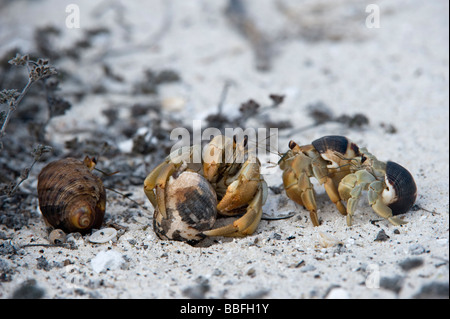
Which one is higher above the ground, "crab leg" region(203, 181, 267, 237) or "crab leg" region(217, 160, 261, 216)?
"crab leg" region(217, 160, 261, 216)

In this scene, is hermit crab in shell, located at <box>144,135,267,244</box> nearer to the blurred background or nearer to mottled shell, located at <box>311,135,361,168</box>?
mottled shell, located at <box>311,135,361,168</box>

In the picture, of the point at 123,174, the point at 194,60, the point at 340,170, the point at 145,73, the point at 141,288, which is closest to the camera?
the point at 141,288

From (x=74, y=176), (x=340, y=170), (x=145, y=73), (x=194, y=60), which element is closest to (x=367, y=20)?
(x=194, y=60)

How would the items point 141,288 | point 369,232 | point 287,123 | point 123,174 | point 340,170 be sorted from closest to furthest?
point 141,288, point 369,232, point 340,170, point 123,174, point 287,123

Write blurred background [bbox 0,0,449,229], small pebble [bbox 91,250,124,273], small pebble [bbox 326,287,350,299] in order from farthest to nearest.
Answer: blurred background [bbox 0,0,449,229] < small pebble [bbox 91,250,124,273] < small pebble [bbox 326,287,350,299]

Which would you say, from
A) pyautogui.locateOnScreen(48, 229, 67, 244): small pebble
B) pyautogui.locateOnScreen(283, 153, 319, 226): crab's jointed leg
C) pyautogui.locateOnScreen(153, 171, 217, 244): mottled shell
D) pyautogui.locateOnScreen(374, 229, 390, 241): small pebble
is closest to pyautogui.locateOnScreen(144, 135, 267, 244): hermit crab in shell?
pyautogui.locateOnScreen(153, 171, 217, 244): mottled shell

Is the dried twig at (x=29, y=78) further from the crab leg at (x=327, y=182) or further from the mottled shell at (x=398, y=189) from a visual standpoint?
the mottled shell at (x=398, y=189)

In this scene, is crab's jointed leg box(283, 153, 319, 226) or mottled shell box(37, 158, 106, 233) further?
crab's jointed leg box(283, 153, 319, 226)
